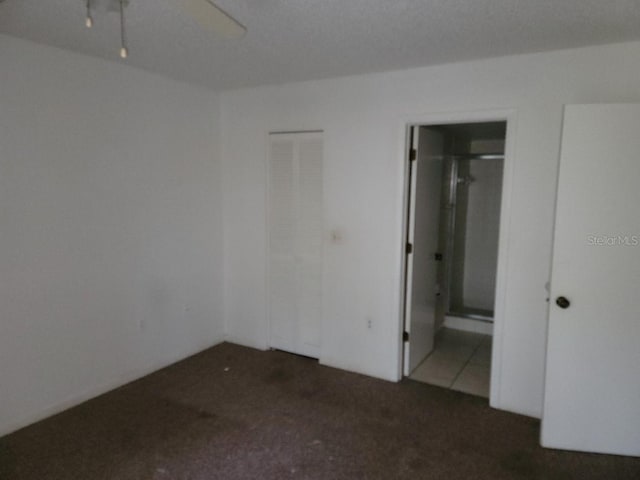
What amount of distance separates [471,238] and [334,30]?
11.6 ft

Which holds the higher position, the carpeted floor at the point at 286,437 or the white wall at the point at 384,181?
the white wall at the point at 384,181

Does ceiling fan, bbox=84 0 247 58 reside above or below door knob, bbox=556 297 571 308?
above

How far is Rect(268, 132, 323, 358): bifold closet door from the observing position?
3908 millimetres

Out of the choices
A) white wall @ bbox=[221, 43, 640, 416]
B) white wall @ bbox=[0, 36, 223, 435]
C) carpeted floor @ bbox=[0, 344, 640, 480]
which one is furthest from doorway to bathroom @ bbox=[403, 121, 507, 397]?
white wall @ bbox=[0, 36, 223, 435]

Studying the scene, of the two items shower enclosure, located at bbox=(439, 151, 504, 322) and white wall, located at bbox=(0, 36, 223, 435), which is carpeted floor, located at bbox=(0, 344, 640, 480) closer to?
white wall, located at bbox=(0, 36, 223, 435)

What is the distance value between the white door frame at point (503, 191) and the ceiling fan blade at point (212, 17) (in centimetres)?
190

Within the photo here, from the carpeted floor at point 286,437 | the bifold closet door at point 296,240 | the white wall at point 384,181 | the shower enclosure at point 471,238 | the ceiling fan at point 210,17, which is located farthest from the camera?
the shower enclosure at point 471,238

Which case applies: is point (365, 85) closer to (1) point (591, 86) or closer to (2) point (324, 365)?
(1) point (591, 86)

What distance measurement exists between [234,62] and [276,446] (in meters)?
2.64

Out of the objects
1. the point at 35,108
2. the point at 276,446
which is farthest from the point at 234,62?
the point at 276,446

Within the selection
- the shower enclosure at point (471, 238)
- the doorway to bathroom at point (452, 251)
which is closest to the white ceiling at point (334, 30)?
the doorway to bathroom at point (452, 251)

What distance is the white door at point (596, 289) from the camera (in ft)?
8.22

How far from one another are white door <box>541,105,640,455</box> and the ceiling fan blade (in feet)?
6.44

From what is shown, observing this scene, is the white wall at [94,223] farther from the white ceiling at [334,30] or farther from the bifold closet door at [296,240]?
the bifold closet door at [296,240]
